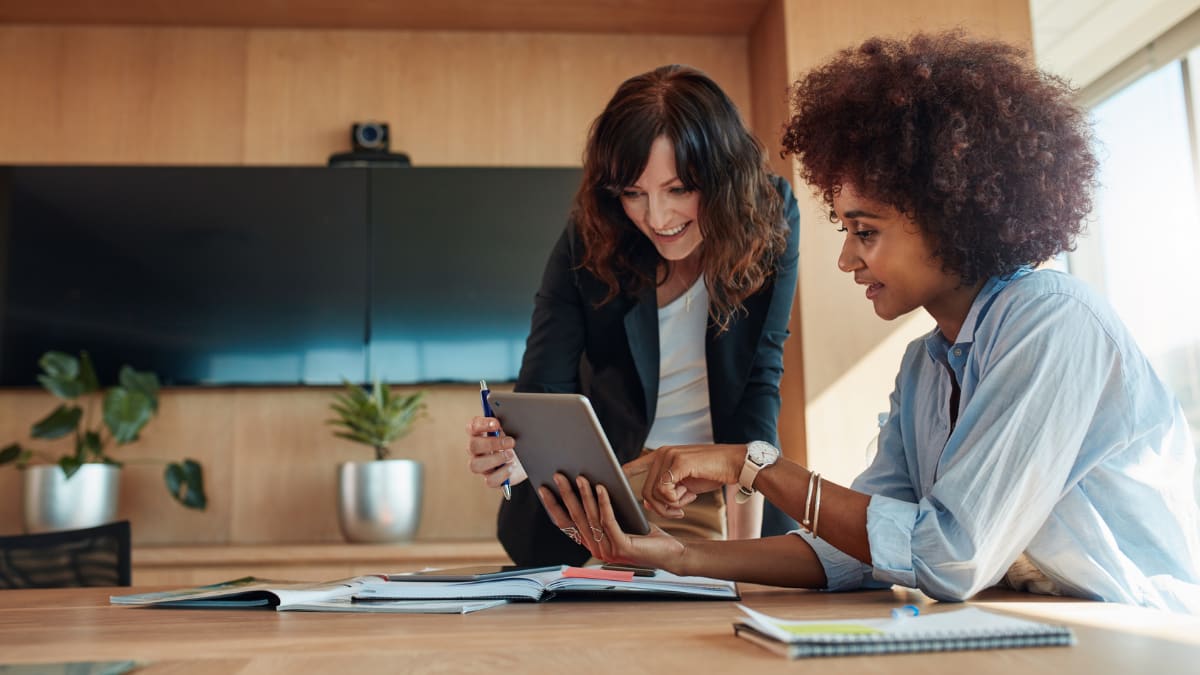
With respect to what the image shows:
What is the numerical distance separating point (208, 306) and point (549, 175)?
1294 millimetres

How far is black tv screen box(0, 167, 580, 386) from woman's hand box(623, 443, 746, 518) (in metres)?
2.40

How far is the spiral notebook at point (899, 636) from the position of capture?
0.68 m

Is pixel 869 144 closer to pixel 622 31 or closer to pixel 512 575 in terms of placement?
pixel 512 575

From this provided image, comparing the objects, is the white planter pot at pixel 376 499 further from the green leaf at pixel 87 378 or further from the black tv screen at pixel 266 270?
the green leaf at pixel 87 378

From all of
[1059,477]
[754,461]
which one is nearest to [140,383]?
[754,461]

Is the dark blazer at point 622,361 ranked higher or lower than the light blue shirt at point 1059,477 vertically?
higher

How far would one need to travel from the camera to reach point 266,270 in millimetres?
3658

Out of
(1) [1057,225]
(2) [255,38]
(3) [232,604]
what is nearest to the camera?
(3) [232,604]

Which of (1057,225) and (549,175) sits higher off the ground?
(549,175)

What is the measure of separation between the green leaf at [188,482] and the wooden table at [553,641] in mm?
2344

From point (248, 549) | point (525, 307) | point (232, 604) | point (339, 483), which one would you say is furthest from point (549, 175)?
point (232, 604)

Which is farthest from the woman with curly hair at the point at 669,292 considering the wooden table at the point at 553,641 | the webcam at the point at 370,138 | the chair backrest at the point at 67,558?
the webcam at the point at 370,138

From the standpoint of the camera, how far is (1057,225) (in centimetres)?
121

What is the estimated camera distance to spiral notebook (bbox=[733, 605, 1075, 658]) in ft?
2.22
